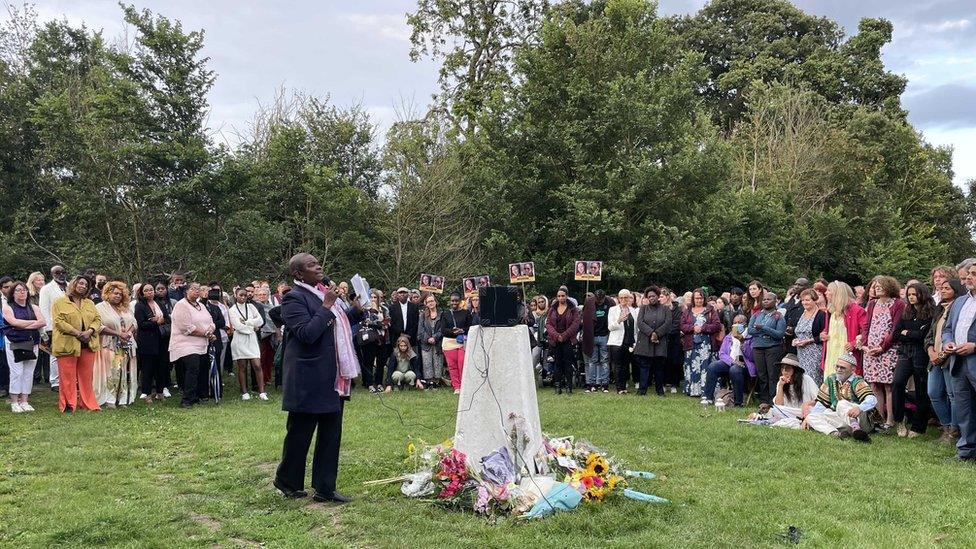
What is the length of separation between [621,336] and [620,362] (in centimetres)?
52

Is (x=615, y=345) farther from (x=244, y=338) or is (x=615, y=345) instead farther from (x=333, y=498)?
(x=333, y=498)

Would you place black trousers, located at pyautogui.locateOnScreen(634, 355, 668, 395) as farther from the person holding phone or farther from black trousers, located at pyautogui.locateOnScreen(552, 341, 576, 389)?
the person holding phone

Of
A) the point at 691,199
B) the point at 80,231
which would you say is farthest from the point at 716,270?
the point at 80,231

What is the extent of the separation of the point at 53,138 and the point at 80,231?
2.48 metres

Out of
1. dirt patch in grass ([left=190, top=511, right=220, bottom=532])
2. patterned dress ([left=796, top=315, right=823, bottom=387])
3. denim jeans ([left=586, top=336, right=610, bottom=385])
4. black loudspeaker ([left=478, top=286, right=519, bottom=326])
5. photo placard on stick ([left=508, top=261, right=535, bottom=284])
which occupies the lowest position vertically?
dirt patch in grass ([left=190, top=511, right=220, bottom=532])

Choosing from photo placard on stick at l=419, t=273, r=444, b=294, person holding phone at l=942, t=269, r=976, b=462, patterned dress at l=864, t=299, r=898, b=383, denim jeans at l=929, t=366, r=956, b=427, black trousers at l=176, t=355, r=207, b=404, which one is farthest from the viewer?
photo placard on stick at l=419, t=273, r=444, b=294

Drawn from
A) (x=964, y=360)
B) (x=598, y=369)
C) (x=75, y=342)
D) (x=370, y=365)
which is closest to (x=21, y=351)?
(x=75, y=342)

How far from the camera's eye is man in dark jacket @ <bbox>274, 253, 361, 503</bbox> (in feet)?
18.6

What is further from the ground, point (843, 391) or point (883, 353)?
point (883, 353)

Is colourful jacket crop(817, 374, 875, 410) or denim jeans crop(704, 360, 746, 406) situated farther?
denim jeans crop(704, 360, 746, 406)

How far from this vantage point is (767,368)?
11.0 m

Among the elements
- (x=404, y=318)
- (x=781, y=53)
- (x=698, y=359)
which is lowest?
(x=698, y=359)

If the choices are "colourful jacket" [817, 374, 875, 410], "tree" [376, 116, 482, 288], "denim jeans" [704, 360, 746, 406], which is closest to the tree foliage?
"tree" [376, 116, 482, 288]

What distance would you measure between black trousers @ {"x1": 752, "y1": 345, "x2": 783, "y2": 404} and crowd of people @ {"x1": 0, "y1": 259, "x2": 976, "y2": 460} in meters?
0.02
